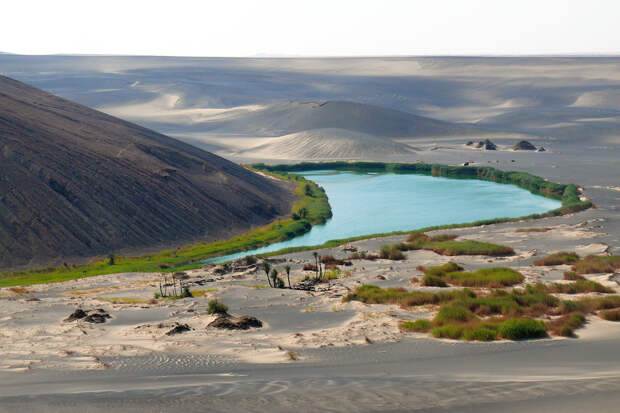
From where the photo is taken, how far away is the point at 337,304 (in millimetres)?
18141

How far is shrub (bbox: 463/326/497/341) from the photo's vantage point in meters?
13.7

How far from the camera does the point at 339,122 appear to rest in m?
95.1

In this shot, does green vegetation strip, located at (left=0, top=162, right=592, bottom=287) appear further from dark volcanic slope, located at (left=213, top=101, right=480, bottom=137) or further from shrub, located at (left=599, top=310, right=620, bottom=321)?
dark volcanic slope, located at (left=213, top=101, right=480, bottom=137)

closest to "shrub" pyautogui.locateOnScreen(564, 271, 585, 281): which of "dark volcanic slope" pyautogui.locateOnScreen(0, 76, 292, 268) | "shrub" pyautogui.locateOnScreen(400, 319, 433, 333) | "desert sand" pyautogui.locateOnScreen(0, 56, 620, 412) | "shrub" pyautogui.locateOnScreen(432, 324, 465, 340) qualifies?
"desert sand" pyautogui.locateOnScreen(0, 56, 620, 412)

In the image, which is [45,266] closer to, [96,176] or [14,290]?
[14,290]

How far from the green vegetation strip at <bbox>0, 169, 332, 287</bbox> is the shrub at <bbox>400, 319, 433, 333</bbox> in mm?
14239

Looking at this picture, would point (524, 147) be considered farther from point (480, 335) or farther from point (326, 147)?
point (480, 335)

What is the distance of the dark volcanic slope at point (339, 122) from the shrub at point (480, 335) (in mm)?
78779

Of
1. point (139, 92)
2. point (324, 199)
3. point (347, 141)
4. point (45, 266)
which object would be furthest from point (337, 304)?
point (139, 92)

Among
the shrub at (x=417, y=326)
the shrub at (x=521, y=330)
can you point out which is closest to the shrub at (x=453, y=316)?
the shrub at (x=417, y=326)

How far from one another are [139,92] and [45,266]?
114 m

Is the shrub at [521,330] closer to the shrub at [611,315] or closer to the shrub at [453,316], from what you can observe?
the shrub at [453,316]

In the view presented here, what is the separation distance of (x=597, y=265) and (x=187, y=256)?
15.8 meters

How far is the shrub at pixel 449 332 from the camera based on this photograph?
13922 mm
